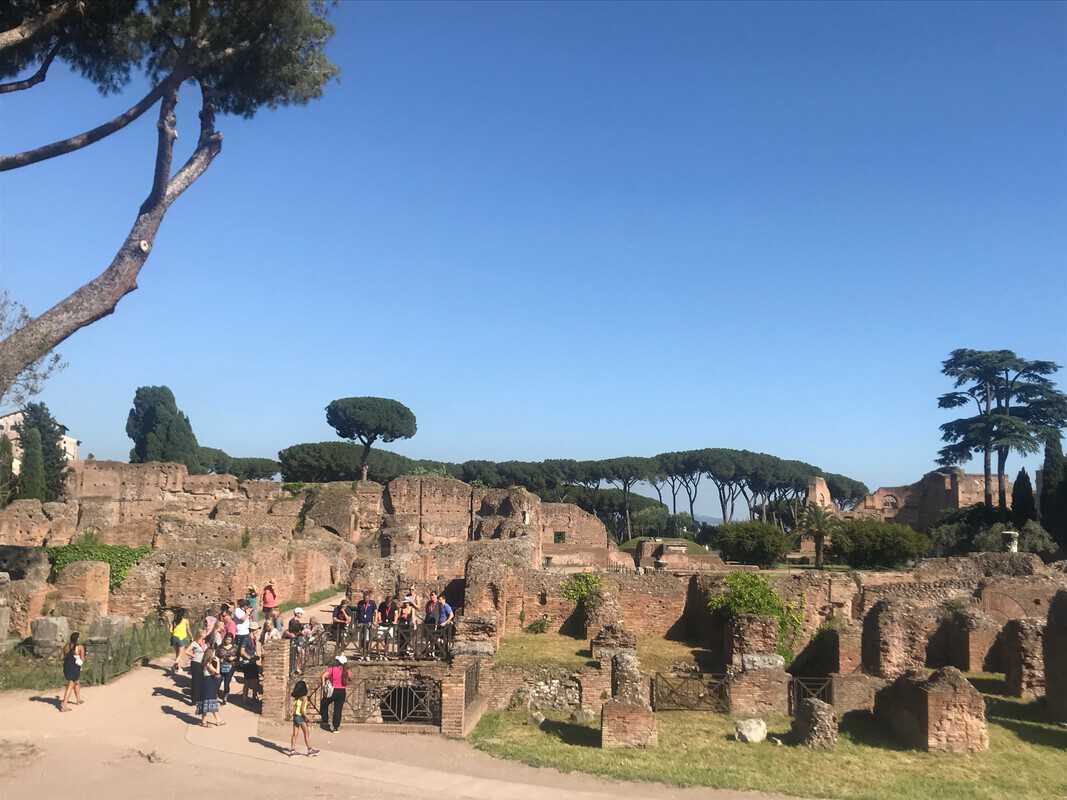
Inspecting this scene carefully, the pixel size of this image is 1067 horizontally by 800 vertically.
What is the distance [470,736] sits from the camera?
12.4 metres

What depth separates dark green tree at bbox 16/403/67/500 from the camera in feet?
157

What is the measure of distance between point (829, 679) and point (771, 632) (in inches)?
102

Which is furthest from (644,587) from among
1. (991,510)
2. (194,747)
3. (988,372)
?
(988,372)

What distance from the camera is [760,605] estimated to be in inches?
715

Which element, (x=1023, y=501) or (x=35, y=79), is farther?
(x=1023, y=501)

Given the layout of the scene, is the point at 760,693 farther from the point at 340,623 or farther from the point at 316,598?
the point at 316,598

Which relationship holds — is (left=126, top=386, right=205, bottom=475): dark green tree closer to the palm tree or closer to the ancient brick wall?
the palm tree

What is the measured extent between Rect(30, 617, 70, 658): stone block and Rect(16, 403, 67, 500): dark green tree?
120 ft

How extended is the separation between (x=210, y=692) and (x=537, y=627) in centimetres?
→ 906

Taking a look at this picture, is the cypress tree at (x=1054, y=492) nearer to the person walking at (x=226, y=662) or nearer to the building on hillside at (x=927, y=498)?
the building on hillside at (x=927, y=498)

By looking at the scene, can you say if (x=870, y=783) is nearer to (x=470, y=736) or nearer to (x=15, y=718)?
(x=470, y=736)

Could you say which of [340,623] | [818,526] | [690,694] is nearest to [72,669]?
[340,623]

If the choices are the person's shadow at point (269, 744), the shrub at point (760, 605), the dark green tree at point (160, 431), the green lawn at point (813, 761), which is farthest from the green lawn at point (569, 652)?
the dark green tree at point (160, 431)

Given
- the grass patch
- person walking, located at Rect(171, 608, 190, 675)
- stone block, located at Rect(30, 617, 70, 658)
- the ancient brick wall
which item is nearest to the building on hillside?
the grass patch
